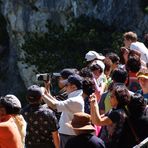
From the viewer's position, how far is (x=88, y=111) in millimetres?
7238

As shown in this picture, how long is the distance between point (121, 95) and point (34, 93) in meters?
1.24

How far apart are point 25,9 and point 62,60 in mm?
7730

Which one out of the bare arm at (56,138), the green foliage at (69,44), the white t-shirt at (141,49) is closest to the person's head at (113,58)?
the white t-shirt at (141,49)

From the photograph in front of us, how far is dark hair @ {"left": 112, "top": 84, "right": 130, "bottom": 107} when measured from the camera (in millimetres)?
5871

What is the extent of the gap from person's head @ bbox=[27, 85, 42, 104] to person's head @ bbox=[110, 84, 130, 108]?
106cm

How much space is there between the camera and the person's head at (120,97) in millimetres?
5879

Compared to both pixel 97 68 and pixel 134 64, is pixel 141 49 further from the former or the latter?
pixel 134 64

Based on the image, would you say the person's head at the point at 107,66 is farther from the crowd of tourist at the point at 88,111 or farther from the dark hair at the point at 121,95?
the dark hair at the point at 121,95

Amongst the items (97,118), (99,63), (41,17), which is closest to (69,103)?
(97,118)

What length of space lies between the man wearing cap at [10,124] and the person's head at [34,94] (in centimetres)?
58

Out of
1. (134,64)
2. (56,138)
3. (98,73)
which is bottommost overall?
(56,138)

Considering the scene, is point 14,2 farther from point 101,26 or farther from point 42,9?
point 101,26

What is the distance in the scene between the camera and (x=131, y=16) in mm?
26406

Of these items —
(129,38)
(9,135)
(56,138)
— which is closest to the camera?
(9,135)
